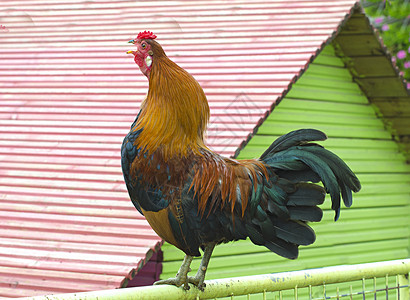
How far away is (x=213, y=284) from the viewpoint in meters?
2.84

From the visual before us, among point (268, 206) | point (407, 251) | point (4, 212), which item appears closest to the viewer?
point (268, 206)

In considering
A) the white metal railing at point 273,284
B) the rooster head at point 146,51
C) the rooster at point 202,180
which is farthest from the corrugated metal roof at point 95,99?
the rooster head at point 146,51

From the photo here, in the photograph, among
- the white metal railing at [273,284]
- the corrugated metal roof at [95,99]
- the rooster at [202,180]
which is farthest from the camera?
the corrugated metal roof at [95,99]

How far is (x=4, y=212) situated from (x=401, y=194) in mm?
4374

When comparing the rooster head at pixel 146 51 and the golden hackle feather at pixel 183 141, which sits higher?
the rooster head at pixel 146 51

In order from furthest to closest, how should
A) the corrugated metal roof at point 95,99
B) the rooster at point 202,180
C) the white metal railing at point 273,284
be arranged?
1. the corrugated metal roof at point 95,99
2. the rooster at point 202,180
3. the white metal railing at point 273,284

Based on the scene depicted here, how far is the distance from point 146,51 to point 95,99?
2862mm

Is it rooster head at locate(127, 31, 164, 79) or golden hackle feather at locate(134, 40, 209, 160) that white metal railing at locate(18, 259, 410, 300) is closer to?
golden hackle feather at locate(134, 40, 209, 160)

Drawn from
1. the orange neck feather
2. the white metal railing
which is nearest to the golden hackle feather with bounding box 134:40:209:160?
the orange neck feather

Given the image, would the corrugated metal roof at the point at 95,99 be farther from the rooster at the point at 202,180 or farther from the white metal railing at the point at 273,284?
the white metal railing at the point at 273,284

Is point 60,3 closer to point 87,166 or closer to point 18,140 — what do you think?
point 18,140

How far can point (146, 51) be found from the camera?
3033 millimetres

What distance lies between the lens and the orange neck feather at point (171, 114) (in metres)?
2.96

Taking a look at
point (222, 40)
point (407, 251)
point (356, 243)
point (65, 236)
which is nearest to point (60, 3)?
point (222, 40)
